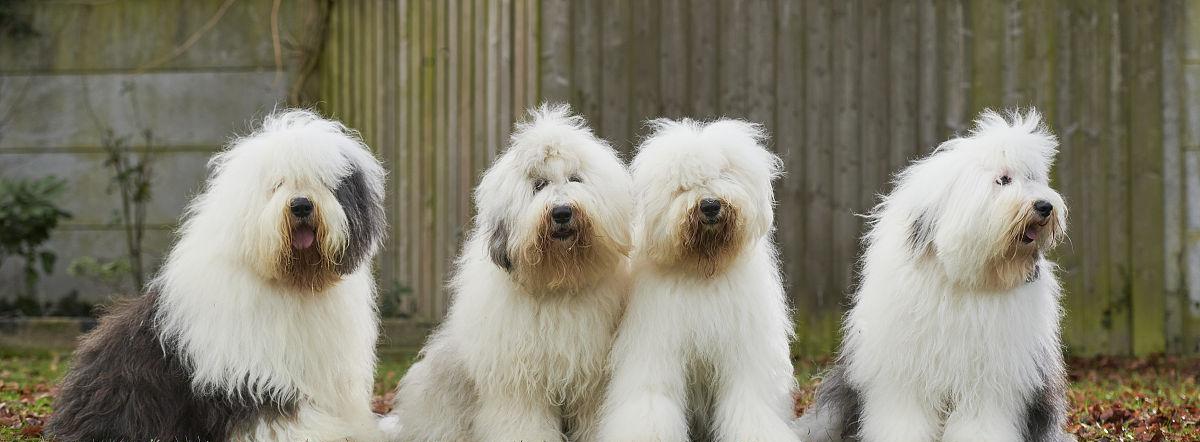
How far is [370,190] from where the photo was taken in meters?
5.46

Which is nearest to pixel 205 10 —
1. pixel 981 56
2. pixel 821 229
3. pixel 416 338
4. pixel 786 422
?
pixel 416 338

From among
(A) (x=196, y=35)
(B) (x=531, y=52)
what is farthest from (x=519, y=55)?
(A) (x=196, y=35)

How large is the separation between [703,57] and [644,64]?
1.30ft

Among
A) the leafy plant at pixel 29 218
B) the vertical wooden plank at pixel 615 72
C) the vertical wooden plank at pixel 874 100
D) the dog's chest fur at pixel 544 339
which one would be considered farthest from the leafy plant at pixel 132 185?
the dog's chest fur at pixel 544 339

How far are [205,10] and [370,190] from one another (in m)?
5.77

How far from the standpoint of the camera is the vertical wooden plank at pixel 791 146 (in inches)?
348

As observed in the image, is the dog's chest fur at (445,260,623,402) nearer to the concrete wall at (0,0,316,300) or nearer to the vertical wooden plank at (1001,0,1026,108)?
the vertical wooden plank at (1001,0,1026,108)

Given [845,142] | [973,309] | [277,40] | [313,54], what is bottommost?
[973,309]

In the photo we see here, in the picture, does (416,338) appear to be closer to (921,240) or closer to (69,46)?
(69,46)

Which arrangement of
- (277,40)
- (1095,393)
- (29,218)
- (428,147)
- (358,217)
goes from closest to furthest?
(358,217) < (1095,393) < (428,147) < (29,218) < (277,40)

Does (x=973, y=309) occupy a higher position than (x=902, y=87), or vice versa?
(x=902, y=87)

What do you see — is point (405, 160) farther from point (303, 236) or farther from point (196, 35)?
point (303, 236)

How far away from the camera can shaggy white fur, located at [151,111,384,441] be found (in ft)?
16.9

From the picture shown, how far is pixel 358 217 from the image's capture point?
5.34 m
